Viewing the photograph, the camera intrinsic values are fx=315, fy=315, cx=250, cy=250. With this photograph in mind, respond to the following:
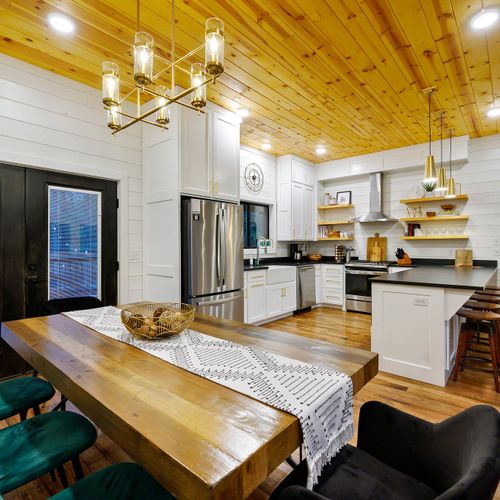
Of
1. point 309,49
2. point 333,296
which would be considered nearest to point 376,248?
point 333,296

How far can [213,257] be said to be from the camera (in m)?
3.47

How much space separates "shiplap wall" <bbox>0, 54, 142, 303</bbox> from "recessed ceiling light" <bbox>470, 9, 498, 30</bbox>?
10.7 feet

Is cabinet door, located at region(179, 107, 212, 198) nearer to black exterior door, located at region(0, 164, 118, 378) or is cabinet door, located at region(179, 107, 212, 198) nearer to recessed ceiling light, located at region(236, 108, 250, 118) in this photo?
recessed ceiling light, located at region(236, 108, 250, 118)

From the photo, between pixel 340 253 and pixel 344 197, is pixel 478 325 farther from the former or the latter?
pixel 344 197

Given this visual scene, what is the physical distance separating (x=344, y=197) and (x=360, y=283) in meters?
1.80

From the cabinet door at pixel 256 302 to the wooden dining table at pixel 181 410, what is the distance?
296 cm

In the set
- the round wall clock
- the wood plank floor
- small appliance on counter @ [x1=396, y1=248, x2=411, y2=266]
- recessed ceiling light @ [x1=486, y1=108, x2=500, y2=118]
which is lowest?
the wood plank floor

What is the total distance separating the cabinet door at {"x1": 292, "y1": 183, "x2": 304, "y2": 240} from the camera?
5.74m

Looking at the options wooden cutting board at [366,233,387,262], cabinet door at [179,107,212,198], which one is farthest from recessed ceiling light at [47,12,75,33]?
wooden cutting board at [366,233,387,262]

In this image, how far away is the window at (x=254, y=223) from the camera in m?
5.41

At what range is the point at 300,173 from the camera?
19.4 feet

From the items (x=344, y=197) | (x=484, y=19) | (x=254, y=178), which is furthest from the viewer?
(x=344, y=197)

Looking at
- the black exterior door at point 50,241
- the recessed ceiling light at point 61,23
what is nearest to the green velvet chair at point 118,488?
the black exterior door at point 50,241

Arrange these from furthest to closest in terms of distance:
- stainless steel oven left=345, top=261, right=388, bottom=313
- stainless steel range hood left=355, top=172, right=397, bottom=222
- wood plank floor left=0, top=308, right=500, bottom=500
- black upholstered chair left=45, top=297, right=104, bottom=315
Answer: stainless steel range hood left=355, top=172, right=397, bottom=222 → stainless steel oven left=345, top=261, right=388, bottom=313 → black upholstered chair left=45, top=297, right=104, bottom=315 → wood plank floor left=0, top=308, right=500, bottom=500
